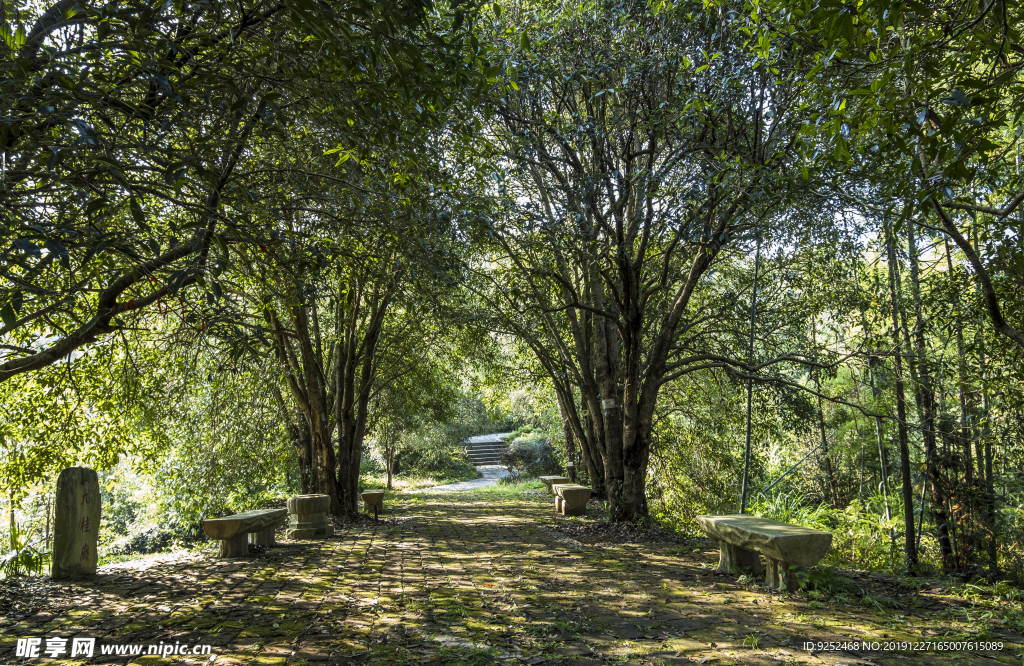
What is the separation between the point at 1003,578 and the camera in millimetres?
6082

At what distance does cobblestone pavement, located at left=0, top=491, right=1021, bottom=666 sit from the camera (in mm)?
3932

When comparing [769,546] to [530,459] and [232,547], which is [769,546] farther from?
[530,459]

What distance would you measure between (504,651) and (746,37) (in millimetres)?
6551

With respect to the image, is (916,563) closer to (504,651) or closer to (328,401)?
(504,651)

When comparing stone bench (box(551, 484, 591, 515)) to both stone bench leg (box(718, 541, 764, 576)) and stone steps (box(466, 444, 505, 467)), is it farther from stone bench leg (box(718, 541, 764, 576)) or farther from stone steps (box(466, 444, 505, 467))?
stone steps (box(466, 444, 505, 467))

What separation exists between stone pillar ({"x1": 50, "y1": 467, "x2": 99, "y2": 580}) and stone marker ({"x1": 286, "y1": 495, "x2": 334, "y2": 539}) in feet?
9.78

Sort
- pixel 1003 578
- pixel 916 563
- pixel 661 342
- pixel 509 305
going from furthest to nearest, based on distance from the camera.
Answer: pixel 509 305 → pixel 661 342 → pixel 916 563 → pixel 1003 578

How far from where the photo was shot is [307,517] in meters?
9.24

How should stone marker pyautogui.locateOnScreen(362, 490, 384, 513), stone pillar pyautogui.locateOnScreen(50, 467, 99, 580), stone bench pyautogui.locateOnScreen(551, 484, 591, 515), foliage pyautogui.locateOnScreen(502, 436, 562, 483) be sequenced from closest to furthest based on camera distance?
stone pillar pyautogui.locateOnScreen(50, 467, 99, 580) < stone bench pyautogui.locateOnScreen(551, 484, 591, 515) < stone marker pyautogui.locateOnScreen(362, 490, 384, 513) < foliage pyautogui.locateOnScreen(502, 436, 562, 483)

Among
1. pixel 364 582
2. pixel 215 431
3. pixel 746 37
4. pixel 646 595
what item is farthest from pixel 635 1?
pixel 215 431

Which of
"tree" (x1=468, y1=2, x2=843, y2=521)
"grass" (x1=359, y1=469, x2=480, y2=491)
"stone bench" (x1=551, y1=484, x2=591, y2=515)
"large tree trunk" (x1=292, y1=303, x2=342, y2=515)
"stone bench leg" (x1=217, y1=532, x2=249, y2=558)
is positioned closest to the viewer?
"tree" (x1=468, y1=2, x2=843, y2=521)

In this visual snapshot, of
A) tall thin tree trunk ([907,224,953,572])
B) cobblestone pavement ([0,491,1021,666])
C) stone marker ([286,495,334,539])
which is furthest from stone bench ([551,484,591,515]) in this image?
tall thin tree trunk ([907,224,953,572])

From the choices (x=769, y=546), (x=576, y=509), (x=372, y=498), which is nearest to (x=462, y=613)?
(x=769, y=546)

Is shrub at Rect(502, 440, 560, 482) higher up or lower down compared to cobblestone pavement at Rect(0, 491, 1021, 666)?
lower down
